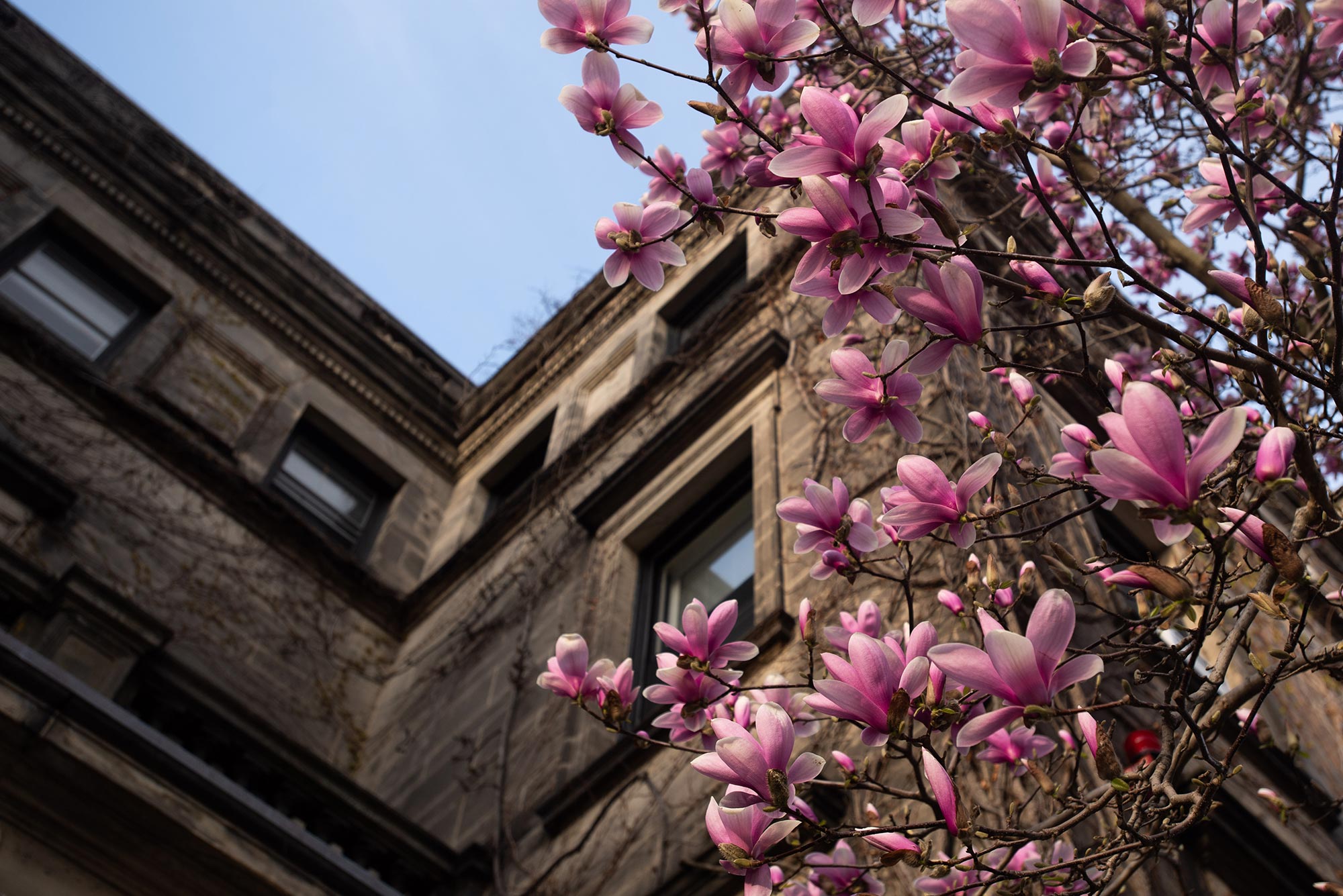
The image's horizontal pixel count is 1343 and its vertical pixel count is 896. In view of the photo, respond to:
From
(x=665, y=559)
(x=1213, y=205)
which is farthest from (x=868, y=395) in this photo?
(x=665, y=559)

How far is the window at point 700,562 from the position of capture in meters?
6.29

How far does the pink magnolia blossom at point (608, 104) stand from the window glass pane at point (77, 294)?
24.6 ft

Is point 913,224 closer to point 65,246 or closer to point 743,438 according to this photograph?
point 743,438

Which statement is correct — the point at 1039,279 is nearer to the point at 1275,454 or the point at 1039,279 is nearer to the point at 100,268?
the point at 1275,454

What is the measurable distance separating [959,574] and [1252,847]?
1.45m

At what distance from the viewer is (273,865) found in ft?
14.5

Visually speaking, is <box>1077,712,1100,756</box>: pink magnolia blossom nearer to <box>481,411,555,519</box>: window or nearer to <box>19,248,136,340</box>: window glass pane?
<box>481,411,555,519</box>: window

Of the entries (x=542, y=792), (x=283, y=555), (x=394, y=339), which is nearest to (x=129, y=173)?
(x=394, y=339)

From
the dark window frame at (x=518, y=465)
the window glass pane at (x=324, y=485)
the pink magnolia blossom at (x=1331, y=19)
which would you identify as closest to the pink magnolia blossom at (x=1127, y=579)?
the pink magnolia blossom at (x=1331, y=19)

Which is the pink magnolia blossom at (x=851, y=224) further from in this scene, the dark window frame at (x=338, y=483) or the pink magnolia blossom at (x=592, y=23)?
the dark window frame at (x=338, y=483)

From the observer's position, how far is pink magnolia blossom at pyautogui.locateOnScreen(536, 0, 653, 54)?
88.3 inches

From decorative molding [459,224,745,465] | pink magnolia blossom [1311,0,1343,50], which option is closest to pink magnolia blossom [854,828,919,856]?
pink magnolia blossom [1311,0,1343,50]

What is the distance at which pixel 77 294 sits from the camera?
869 centimetres

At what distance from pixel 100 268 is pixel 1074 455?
8.54 m
